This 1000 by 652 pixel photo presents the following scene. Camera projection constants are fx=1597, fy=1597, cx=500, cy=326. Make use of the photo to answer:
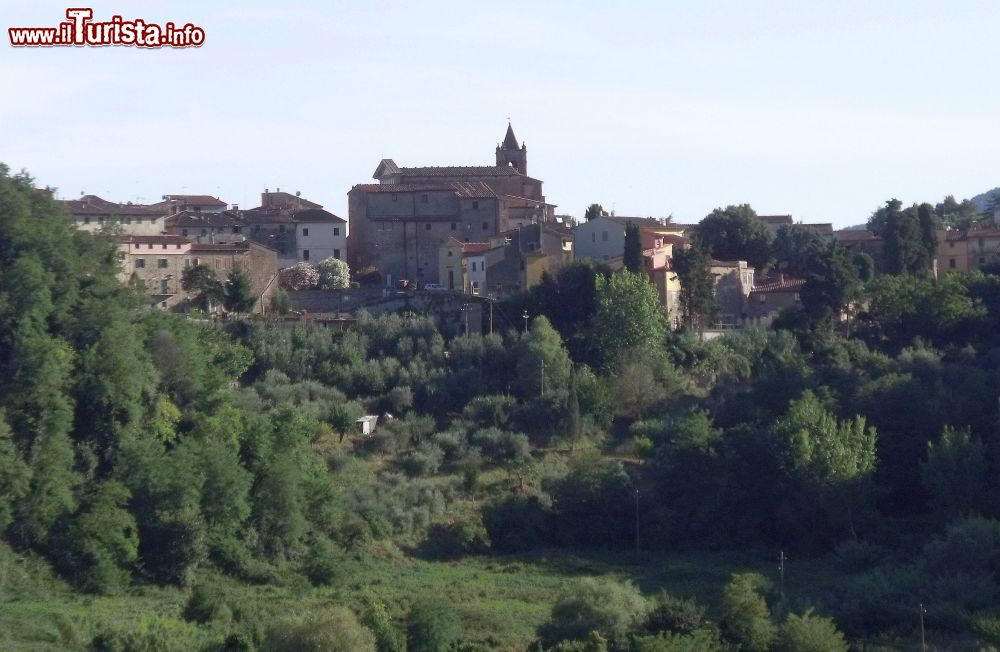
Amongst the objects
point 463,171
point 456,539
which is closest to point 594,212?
point 463,171

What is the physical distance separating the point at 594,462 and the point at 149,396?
10445mm

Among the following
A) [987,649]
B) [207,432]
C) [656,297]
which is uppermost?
[656,297]

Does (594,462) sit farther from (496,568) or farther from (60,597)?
(60,597)

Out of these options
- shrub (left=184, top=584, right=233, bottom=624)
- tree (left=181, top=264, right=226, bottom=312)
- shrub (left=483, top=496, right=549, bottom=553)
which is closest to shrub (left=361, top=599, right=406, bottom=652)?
shrub (left=184, top=584, right=233, bottom=624)

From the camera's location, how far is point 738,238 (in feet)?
169

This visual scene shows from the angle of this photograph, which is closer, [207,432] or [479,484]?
[207,432]

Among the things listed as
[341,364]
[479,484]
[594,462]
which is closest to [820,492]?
[594,462]

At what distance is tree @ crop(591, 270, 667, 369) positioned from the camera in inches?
1657

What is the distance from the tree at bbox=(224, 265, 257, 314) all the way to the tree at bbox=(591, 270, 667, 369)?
10052 mm

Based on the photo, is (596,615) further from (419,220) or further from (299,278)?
(419,220)

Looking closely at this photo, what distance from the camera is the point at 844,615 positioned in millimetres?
28203

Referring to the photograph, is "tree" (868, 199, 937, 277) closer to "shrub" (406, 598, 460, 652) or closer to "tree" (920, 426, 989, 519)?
"tree" (920, 426, 989, 519)

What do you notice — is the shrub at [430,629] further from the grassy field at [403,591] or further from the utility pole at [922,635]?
the utility pole at [922,635]

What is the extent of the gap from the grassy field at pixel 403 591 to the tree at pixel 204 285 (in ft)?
44.3
